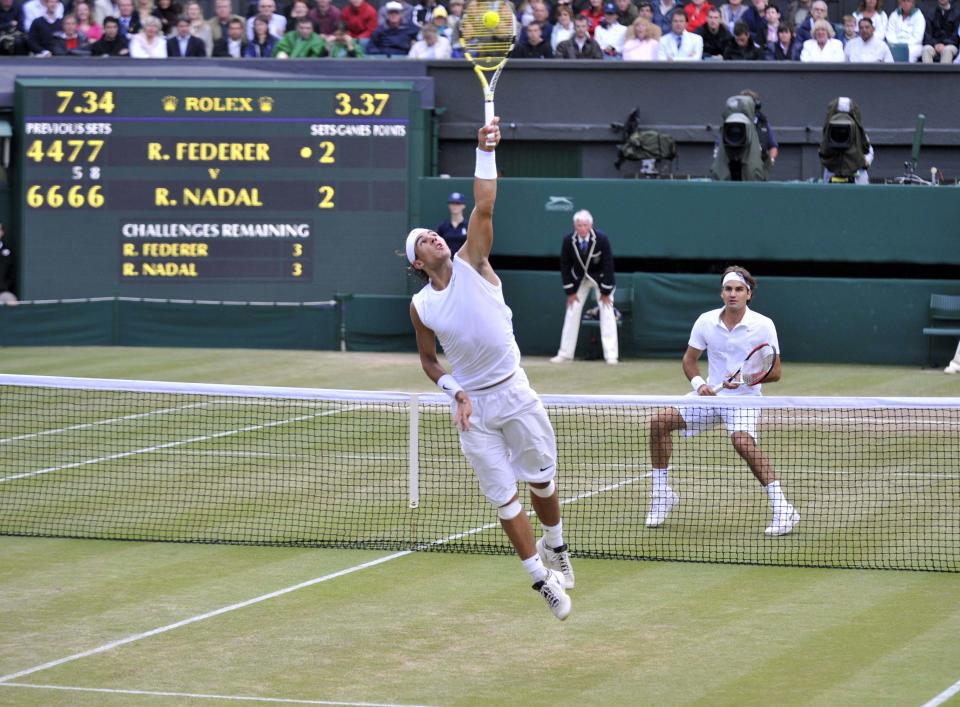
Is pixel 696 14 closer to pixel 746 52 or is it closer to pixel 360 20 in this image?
pixel 746 52

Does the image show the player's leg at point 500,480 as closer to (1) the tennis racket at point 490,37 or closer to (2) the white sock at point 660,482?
(1) the tennis racket at point 490,37

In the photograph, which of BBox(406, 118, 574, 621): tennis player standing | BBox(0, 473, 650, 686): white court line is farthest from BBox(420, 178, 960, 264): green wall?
BBox(406, 118, 574, 621): tennis player standing

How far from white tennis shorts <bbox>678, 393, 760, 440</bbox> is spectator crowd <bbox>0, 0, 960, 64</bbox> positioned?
1345cm

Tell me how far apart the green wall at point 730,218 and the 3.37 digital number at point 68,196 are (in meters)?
4.46

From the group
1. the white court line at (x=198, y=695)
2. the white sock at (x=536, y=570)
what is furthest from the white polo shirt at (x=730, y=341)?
the white court line at (x=198, y=695)

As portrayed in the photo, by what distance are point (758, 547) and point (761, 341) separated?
A: 1.42 metres

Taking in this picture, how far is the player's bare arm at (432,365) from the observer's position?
28.1ft

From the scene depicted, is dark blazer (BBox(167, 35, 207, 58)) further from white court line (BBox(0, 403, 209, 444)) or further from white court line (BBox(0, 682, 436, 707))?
white court line (BBox(0, 682, 436, 707))

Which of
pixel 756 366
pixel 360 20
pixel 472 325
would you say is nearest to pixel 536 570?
pixel 472 325

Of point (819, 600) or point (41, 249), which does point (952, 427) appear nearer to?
point (819, 600)

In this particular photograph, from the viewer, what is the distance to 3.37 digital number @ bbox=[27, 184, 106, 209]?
22.7m

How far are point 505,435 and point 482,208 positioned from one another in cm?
129

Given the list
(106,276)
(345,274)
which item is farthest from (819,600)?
(106,276)

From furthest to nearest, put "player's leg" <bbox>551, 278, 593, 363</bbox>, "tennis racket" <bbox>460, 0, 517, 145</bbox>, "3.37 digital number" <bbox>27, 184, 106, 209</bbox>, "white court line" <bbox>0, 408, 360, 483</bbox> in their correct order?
"3.37 digital number" <bbox>27, 184, 106, 209</bbox> < "player's leg" <bbox>551, 278, 593, 363</bbox> < "white court line" <bbox>0, 408, 360, 483</bbox> < "tennis racket" <bbox>460, 0, 517, 145</bbox>
